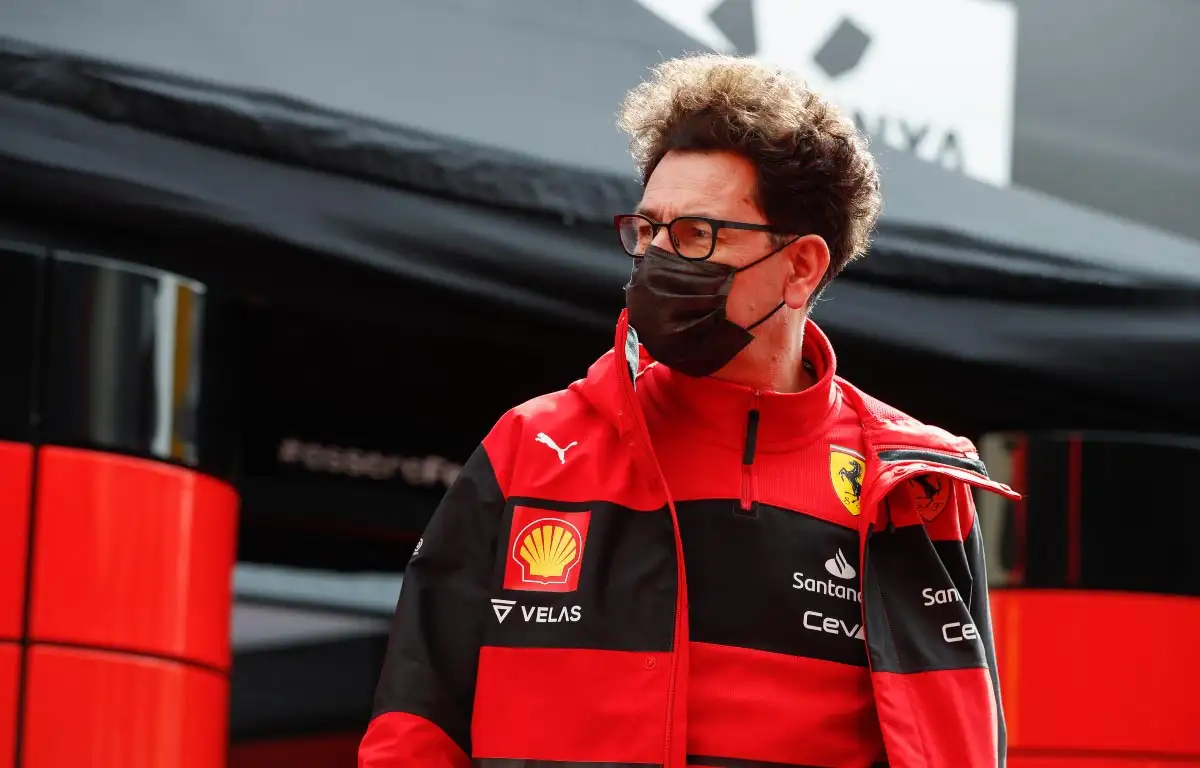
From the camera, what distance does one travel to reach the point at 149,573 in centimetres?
307

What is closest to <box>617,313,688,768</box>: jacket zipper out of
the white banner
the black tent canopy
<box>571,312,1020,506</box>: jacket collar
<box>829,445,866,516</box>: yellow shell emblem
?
<box>571,312,1020,506</box>: jacket collar

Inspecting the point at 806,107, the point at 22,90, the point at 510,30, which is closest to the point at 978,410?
the point at 510,30

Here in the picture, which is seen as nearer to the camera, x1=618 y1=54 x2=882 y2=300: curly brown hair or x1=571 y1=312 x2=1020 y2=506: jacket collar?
x1=571 y1=312 x2=1020 y2=506: jacket collar

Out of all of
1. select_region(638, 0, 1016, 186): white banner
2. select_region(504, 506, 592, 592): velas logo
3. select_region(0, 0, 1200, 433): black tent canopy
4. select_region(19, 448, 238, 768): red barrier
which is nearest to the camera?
select_region(504, 506, 592, 592): velas logo

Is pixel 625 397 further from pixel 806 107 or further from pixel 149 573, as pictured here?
pixel 149 573

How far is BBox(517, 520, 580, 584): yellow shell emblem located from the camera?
2.00 meters

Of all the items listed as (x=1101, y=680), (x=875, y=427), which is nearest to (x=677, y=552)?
(x=875, y=427)

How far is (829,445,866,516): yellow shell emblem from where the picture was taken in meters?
2.15

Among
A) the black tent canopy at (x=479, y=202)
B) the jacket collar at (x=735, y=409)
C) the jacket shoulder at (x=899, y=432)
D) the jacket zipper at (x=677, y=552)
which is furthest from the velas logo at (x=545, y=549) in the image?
the black tent canopy at (x=479, y=202)

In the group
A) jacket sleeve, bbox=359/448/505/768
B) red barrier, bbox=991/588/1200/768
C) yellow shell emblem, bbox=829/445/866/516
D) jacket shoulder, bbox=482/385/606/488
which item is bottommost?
red barrier, bbox=991/588/1200/768

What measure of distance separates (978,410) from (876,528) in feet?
6.17

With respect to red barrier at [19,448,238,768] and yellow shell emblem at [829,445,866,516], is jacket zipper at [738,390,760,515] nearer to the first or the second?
yellow shell emblem at [829,445,866,516]

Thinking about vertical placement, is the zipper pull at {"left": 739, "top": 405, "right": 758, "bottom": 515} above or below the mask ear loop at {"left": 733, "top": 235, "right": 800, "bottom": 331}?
below

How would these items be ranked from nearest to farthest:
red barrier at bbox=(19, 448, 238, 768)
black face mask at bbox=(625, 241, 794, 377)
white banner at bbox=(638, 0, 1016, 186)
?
1. black face mask at bbox=(625, 241, 794, 377)
2. red barrier at bbox=(19, 448, 238, 768)
3. white banner at bbox=(638, 0, 1016, 186)
